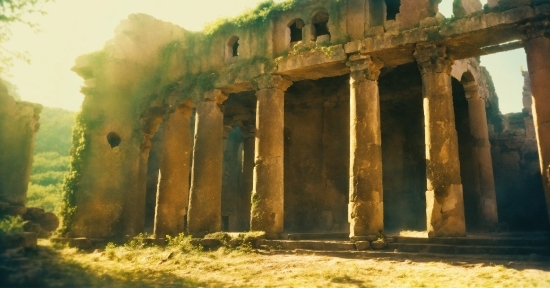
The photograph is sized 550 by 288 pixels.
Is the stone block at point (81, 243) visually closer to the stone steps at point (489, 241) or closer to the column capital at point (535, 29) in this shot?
the stone steps at point (489, 241)

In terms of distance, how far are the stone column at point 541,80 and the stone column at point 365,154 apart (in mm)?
3587

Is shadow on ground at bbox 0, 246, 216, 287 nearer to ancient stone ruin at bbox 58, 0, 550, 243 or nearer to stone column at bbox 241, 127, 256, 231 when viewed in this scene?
ancient stone ruin at bbox 58, 0, 550, 243

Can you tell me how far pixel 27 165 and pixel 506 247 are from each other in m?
16.5

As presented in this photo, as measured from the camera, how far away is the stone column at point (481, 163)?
529 inches

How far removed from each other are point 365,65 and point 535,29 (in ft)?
13.2

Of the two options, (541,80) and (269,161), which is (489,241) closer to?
(541,80)

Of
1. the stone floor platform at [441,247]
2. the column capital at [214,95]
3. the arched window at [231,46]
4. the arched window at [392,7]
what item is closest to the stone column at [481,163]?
the arched window at [392,7]

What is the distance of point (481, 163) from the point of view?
13.9m

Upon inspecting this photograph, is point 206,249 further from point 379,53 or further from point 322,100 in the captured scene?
point 322,100

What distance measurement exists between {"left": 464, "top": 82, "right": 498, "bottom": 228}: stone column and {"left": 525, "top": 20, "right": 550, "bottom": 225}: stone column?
4.48 meters

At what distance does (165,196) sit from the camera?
1408 centimetres

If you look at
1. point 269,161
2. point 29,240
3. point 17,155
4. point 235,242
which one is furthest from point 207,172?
point 17,155

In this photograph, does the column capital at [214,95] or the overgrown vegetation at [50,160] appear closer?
the column capital at [214,95]

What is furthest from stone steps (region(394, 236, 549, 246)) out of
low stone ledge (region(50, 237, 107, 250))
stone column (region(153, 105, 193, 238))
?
low stone ledge (region(50, 237, 107, 250))
